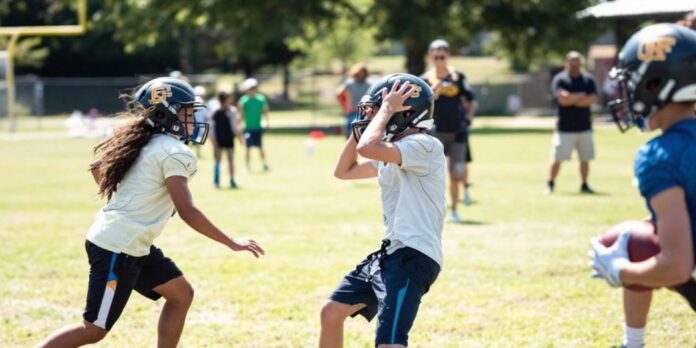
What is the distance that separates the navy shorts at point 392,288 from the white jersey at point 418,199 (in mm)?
64

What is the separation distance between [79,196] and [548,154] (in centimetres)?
1249

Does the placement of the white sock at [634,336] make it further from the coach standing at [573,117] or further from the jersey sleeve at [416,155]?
the coach standing at [573,117]

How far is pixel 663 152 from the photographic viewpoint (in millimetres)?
3848

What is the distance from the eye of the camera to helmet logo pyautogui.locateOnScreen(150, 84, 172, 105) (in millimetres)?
5523

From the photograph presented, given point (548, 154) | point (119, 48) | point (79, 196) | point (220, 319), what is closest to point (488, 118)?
point (548, 154)

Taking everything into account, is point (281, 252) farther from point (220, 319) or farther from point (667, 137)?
point (667, 137)

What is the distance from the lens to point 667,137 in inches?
154

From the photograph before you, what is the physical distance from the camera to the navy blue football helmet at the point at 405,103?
5.22 metres

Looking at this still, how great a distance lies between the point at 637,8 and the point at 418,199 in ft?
121

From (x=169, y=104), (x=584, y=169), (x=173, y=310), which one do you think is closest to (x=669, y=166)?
(x=169, y=104)

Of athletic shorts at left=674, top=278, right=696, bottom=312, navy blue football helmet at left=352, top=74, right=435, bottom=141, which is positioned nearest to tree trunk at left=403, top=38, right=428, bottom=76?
navy blue football helmet at left=352, top=74, right=435, bottom=141

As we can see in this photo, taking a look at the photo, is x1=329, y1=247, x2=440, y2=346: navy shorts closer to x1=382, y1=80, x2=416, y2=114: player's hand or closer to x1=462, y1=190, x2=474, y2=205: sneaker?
x1=382, y1=80, x2=416, y2=114: player's hand

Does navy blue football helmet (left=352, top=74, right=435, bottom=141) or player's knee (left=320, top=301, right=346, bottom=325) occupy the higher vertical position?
navy blue football helmet (left=352, top=74, right=435, bottom=141)

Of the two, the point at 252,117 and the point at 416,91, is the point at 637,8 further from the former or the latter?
the point at 416,91
